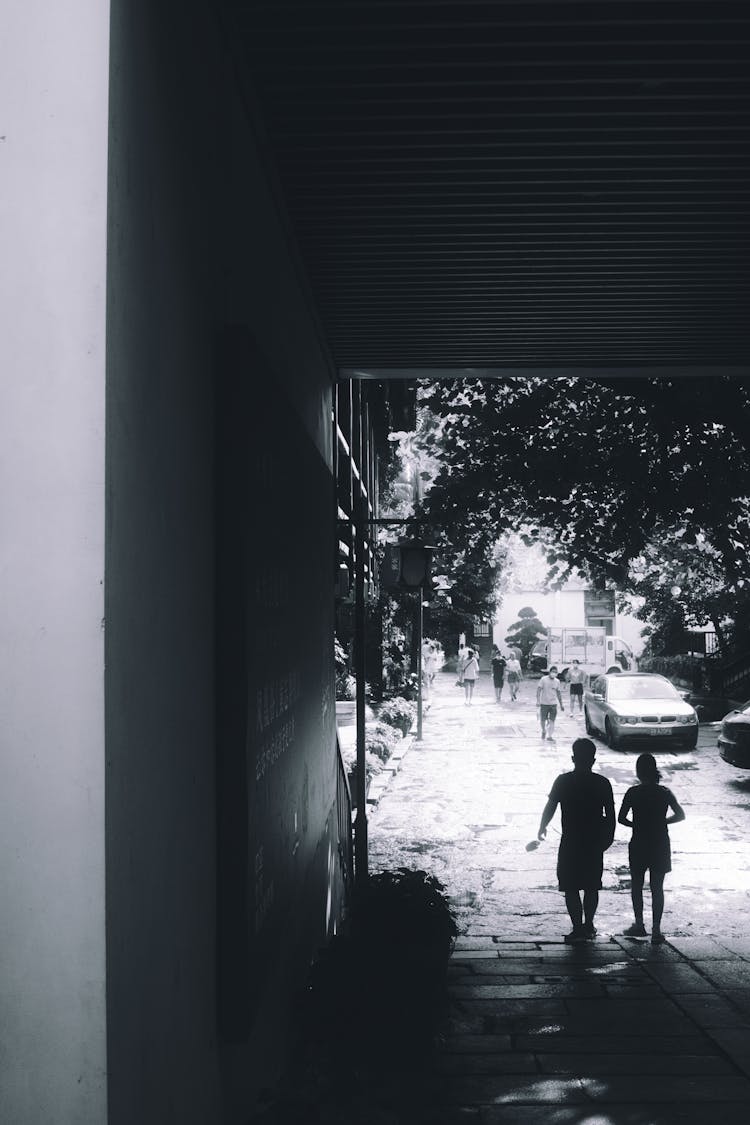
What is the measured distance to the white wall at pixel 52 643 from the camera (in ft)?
6.36

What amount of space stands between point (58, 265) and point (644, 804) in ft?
26.1

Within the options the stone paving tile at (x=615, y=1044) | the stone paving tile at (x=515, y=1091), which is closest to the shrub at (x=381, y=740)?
the stone paving tile at (x=615, y=1044)

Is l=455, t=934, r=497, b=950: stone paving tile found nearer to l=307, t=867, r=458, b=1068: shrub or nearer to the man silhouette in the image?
the man silhouette

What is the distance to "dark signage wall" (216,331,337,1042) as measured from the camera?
3053 mm

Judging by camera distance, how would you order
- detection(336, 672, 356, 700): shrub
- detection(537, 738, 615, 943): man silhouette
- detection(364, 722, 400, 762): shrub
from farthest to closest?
1. detection(336, 672, 356, 700): shrub
2. detection(364, 722, 400, 762): shrub
3. detection(537, 738, 615, 943): man silhouette

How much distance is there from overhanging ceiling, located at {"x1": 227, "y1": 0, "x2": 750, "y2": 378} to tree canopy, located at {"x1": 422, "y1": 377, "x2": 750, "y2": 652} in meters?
3.57

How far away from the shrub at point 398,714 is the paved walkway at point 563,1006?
8729 mm

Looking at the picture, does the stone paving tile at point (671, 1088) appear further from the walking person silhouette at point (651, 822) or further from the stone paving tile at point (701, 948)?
the walking person silhouette at point (651, 822)

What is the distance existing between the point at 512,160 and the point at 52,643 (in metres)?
3.79

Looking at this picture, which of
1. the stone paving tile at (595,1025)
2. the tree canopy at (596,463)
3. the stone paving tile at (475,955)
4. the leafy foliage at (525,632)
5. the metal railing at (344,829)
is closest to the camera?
the stone paving tile at (595,1025)

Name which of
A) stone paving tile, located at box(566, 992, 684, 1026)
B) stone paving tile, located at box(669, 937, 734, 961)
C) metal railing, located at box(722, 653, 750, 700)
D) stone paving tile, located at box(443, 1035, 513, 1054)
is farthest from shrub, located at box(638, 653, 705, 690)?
stone paving tile, located at box(443, 1035, 513, 1054)

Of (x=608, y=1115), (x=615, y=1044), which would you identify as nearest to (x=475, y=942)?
(x=615, y=1044)

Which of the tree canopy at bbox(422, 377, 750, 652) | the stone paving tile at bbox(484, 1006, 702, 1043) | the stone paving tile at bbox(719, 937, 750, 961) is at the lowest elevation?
the stone paving tile at bbox(719, 937, 750, 961)

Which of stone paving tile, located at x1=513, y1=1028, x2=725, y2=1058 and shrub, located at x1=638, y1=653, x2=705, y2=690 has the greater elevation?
stone paving tile, located at x1=513, y1=1028, x2=725, y2=1058
